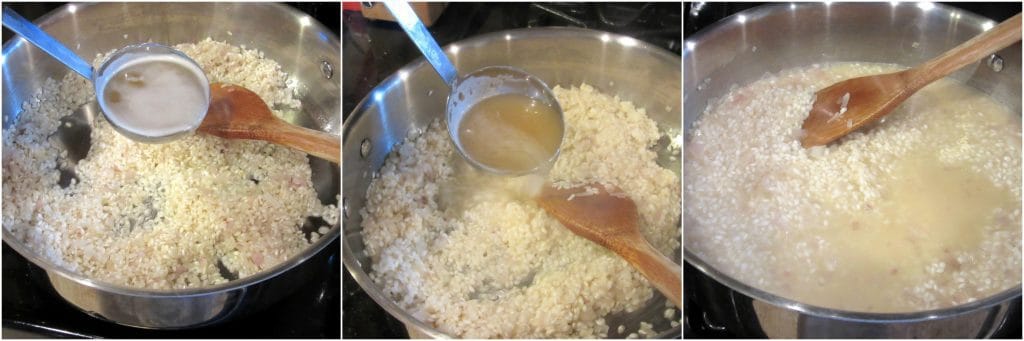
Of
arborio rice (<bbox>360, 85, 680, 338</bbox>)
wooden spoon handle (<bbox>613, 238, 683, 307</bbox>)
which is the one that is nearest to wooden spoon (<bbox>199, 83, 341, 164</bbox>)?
arborio rice (<bbox>360, 85, 680, 338</bbox>)

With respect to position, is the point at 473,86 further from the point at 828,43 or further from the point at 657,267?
the point at 828,43

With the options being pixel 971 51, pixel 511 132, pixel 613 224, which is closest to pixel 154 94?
pixel 511 132

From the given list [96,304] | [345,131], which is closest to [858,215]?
[345,131]

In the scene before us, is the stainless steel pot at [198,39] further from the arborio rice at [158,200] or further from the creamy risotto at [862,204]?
the creamy risotto at [862,204]

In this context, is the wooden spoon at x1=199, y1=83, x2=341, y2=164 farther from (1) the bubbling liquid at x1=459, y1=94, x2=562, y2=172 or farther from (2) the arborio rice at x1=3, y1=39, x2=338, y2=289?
(1) the bubbling liquid at x1=459, y1=94, x2=562, y2=172

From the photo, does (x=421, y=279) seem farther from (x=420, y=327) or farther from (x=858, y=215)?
(x=858, y=215)
